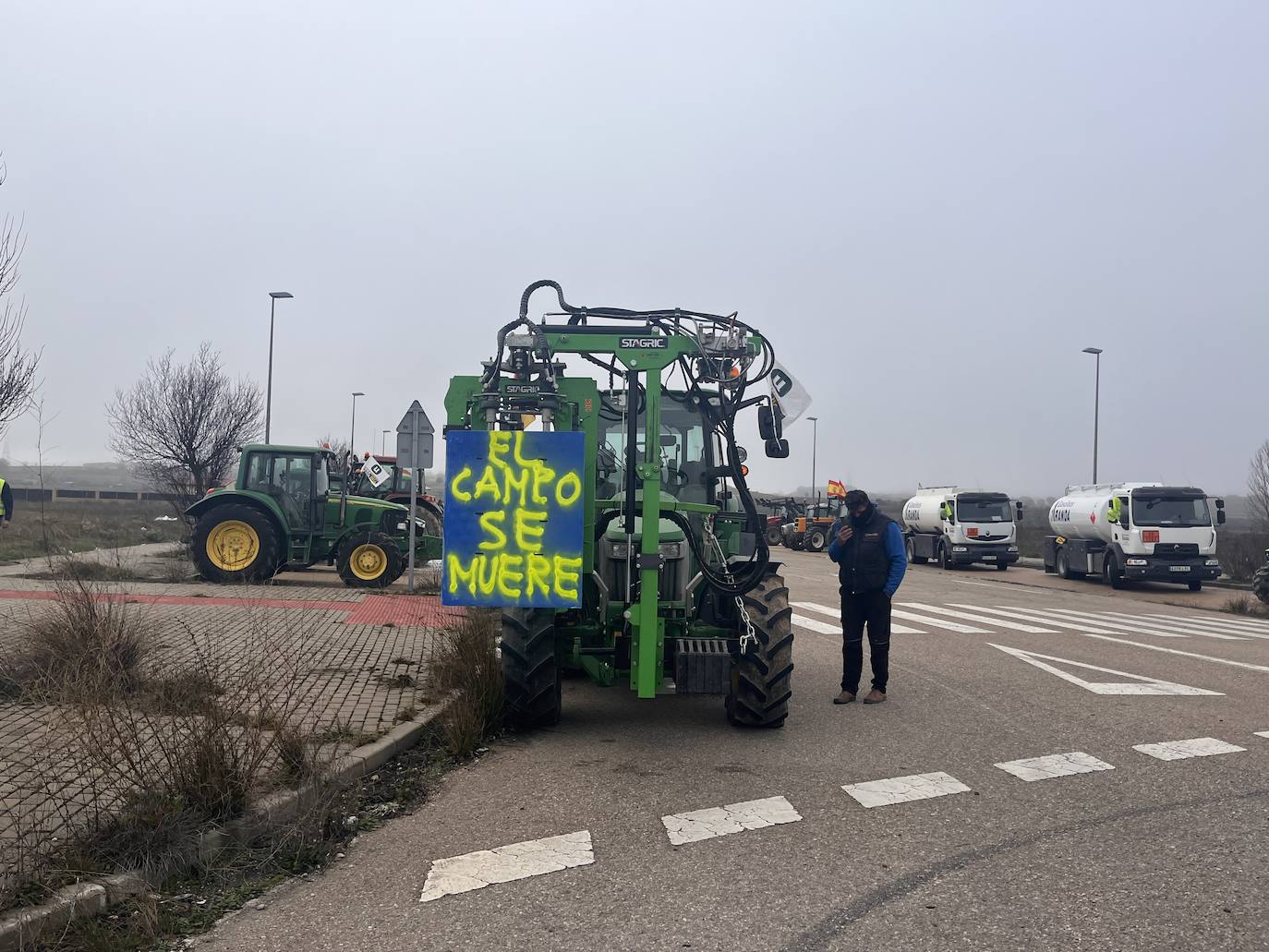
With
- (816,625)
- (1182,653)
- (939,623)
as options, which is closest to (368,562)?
(816,625)

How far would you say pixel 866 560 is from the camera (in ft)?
30.1

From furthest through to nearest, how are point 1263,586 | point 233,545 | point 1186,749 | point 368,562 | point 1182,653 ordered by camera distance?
point 1263,586 → point 368,562 → point 233,545 → point 1182,653 → point 1186,749

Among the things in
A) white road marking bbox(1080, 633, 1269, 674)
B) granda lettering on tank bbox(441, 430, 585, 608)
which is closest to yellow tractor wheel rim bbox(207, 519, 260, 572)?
granda lettering on tank bbox(441, 430, 585, 608)

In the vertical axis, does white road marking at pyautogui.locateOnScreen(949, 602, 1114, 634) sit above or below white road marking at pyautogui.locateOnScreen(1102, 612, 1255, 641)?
above

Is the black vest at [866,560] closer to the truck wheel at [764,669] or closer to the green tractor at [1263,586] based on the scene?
the truck wheel at [764,669]

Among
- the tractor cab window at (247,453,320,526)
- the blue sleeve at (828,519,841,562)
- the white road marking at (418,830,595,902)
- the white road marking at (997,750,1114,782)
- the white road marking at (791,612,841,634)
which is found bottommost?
the white road marking at (418,830,595,902)

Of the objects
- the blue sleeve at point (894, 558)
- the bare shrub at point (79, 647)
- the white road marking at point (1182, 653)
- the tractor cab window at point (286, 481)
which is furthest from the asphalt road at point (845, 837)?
the tractor cab window at point (286, 481)

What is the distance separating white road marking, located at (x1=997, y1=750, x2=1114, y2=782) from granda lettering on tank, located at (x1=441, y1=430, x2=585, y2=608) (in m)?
3.08

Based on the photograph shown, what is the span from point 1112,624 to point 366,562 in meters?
12.7

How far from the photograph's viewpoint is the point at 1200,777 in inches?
260

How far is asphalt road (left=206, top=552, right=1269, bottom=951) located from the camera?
4.21 metres

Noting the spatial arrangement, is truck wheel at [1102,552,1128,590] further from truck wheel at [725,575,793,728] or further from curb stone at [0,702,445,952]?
curb stone at [0,702,445,952]

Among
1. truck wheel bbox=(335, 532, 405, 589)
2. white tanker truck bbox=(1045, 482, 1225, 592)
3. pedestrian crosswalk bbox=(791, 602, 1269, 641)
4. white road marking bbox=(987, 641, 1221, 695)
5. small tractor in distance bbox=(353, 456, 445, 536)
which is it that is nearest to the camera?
white road marking bbox=(987, 641, 1221, 695)

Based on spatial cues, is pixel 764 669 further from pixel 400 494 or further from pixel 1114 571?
pixel 1114 571
